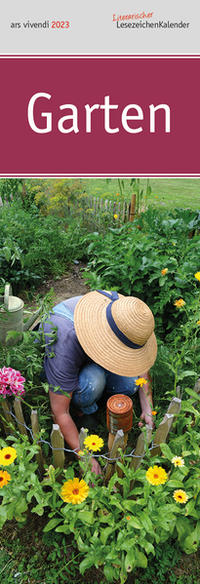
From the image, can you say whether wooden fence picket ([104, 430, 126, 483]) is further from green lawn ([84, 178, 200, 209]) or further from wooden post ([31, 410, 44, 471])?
green lawn ([84, 178, 200, 209])

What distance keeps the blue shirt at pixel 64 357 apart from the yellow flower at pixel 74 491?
45 cm

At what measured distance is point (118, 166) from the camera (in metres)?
2.74

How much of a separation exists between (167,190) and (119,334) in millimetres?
7786

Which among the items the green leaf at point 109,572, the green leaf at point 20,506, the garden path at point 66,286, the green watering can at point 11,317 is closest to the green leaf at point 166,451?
the green leaf at point 109,572

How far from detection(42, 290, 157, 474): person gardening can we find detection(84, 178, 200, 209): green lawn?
5642 mm

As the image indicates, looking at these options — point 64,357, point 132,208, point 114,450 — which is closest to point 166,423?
point 114,450

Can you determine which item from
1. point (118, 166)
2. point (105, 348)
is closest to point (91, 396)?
point (105, 348)

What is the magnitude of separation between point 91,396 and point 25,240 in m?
2.53

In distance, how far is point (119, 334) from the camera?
5.84ft

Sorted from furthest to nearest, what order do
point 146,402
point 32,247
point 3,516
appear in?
point 32,247
point 146,402
point 3,516

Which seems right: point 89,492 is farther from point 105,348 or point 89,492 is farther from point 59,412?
point 105,348

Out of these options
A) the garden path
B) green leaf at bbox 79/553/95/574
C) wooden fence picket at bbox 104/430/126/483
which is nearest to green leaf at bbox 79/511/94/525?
green leaf at bbox 79/553/95/574

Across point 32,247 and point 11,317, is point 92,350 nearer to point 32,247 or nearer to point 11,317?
point 11,317

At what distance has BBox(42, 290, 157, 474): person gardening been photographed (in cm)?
175
